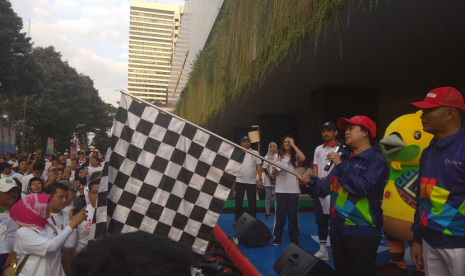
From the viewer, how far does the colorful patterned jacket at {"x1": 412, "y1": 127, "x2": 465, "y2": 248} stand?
228 centimetres

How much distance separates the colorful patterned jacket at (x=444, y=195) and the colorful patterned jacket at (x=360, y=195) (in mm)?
409

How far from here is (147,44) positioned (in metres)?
150

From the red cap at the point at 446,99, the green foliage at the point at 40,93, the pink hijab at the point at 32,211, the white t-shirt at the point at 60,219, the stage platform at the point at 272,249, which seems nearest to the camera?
the red cap at the point at 446,99

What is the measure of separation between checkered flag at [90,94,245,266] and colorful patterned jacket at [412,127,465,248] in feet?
4.73

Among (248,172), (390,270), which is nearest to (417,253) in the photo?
(390,270)

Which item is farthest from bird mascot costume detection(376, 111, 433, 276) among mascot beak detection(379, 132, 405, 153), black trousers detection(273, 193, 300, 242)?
black trousers detection(273, 193, 300, 242)

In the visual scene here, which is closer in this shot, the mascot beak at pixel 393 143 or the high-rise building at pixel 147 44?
the mascot beak at pixel 393 143

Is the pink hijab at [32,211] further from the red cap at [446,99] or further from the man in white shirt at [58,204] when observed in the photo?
the red cap at [446,99]

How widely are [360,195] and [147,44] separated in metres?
157

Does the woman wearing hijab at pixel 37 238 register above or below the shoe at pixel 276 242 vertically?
above

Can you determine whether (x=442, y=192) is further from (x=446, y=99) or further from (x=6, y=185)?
(x=6, y=185)

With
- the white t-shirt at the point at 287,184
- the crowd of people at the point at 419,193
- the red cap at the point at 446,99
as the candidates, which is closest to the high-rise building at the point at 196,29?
the white t-shirt at the point at 287,184

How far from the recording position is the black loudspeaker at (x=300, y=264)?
3283 millimetres

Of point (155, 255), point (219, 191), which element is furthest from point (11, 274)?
point (155, 255)
